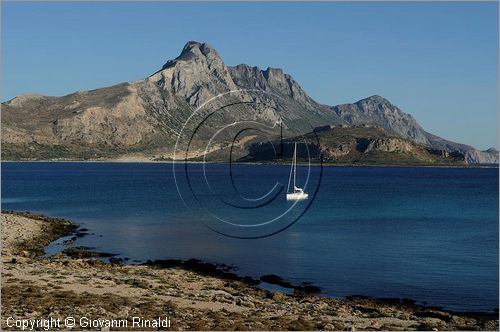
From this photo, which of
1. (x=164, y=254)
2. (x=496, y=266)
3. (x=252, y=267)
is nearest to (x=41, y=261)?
(x=164, y=254)

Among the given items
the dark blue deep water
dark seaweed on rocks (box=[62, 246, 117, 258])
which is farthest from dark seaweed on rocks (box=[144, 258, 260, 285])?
dark seaweed on rocks (box=[62, 246, 117, 258])

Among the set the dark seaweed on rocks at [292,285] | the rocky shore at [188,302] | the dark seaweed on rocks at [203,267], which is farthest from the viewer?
the dark seaweed on rocks at [203,267]

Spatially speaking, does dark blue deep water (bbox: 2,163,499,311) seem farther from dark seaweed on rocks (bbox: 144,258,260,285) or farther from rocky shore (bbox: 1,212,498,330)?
rocky shore (bbox: 1,212,498,330)

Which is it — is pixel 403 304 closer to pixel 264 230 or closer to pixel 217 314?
pixel 217 314

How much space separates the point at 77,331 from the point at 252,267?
1251 inches

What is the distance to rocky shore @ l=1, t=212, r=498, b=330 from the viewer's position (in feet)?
116

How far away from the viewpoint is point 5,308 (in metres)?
34.8

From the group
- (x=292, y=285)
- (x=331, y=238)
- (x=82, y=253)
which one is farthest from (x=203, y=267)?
(x=331, y=238)

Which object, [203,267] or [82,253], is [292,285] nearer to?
[203,267]

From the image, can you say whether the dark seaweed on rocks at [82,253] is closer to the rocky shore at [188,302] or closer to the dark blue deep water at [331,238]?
the dark blue deep water at [331,238]

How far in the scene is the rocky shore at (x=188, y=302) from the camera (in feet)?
116

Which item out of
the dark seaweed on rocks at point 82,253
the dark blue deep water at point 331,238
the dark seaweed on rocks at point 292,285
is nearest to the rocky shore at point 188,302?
the dark seaweed on rocks at point 292,285

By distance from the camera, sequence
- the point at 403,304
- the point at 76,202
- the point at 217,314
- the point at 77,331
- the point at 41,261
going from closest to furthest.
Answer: the point at 77,331 < the point at 217,314 < the point at 403,304 < the point at 41,261 < the point at 76,202

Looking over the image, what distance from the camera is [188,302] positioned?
135ft
